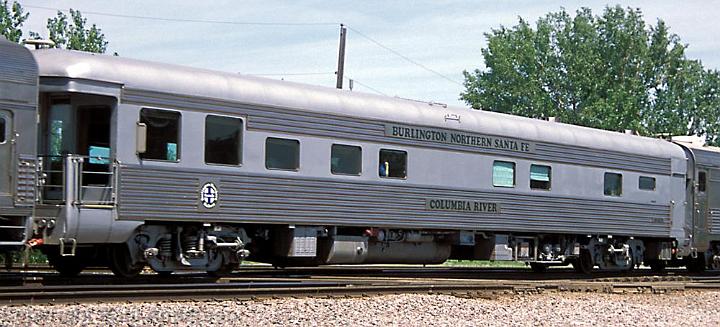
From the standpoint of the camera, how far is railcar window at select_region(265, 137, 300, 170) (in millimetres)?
18609

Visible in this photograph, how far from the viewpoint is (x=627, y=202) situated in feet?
86.0

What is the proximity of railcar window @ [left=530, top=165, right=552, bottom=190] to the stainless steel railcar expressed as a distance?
71 mm

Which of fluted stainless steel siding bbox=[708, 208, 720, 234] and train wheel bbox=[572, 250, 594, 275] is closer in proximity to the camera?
train wheel bbox=[572, 250, 594, 275]

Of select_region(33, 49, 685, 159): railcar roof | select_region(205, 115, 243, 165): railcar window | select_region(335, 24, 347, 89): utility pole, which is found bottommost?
select_region(205, 115, 243, 165): railcar window

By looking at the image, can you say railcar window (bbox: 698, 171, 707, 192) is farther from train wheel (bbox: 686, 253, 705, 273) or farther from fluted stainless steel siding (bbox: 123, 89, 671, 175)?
fluted stainless steel siding (bbox: 123, 89, 671, 175)

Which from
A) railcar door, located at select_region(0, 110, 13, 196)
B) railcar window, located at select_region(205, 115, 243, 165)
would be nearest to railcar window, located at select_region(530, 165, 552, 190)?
railcar window, located at select_region(205, 115, 243, 165)

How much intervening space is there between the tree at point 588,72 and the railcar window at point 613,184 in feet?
120

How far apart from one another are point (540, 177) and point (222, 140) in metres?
8.83

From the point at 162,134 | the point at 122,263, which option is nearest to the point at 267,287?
the point at 122,263

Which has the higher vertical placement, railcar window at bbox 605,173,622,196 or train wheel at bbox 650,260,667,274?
railcar window at bbox 605,173,622,196

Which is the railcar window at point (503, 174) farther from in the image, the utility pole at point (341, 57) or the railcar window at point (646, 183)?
the utility pole at point (341, 57)

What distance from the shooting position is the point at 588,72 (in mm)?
63750

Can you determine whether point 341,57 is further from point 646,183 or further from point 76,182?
point 76,182

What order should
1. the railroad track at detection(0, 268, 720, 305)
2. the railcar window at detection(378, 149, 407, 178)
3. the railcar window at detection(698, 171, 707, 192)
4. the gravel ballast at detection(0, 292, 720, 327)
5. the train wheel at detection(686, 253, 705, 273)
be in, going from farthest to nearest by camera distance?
the train wheel at detection(686, 253, 705, 273) → the railcar window at detection(698, 171, 707, 192) → the railcar window at detection(378, 149, 407, 178) → the railroad track at detection(0, 268, 720, 305) → the gravel ballast at detection(0, 292, 720, 327)
